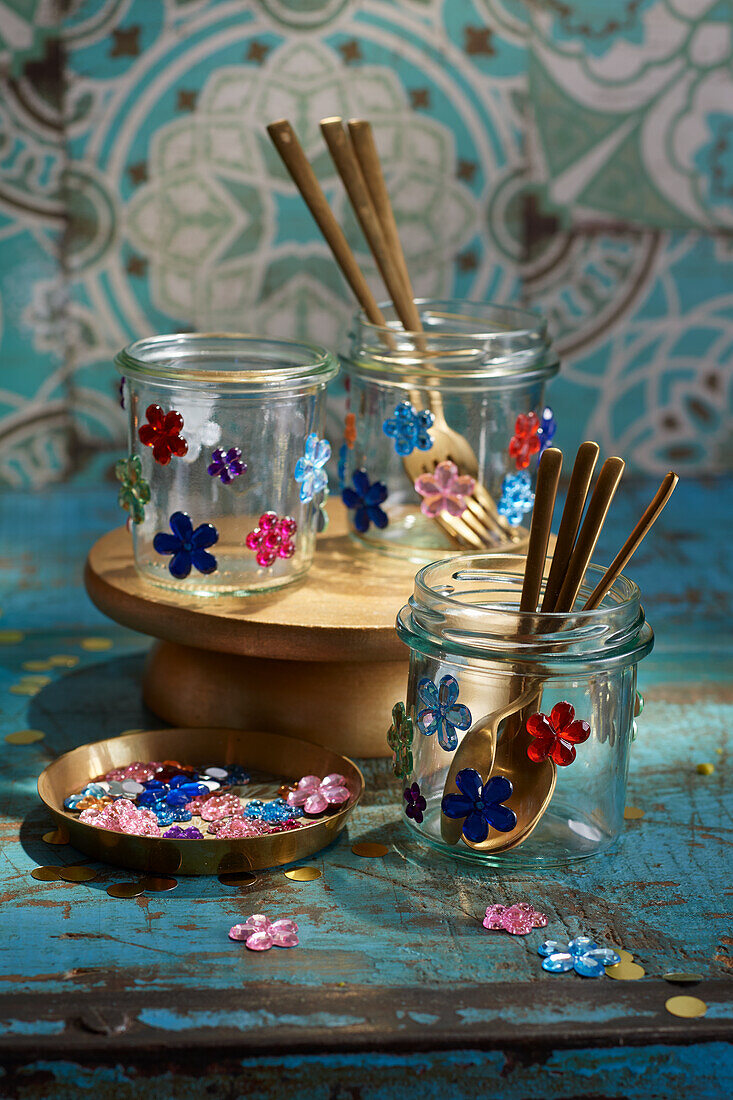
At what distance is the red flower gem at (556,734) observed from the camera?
0.52 meters

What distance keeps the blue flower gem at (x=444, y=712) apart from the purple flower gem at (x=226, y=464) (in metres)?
0.15

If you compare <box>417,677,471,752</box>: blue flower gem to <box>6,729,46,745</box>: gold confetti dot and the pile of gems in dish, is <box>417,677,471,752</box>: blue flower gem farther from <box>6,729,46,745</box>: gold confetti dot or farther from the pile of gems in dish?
<box>6,729,46,745</box>: gold confetti dot

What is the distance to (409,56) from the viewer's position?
43.3 inches

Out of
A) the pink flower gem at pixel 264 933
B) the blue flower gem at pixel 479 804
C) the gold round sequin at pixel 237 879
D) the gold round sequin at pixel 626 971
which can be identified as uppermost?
the blue flower gem at pixel 479 804

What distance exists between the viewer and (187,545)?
0.62 metres

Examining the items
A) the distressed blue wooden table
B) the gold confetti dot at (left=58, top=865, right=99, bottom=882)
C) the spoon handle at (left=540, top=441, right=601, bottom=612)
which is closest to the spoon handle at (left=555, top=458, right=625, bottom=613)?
the spoon handle at (left=540, top=441, right=601, bottom=612)

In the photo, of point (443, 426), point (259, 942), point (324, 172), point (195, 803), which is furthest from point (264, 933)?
point (324, 172)

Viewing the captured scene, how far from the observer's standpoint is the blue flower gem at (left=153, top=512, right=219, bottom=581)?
2.03 ft

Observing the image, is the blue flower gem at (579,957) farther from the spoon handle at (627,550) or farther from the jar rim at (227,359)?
the jar rim at (227,359)

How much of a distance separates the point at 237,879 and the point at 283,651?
0.37 ft

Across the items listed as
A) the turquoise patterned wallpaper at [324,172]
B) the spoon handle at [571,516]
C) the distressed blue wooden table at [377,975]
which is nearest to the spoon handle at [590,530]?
the spoon handle at [571,516]

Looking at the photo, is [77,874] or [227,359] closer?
[77,874]

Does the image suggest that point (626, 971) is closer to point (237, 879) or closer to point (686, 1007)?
point (686, 1007)

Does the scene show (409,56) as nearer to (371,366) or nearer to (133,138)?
(133,138)
